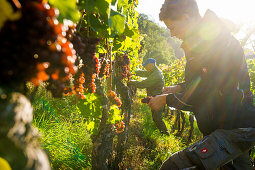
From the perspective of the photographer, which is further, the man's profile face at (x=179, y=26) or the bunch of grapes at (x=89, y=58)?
the man's profile face at (x=179, y=26)

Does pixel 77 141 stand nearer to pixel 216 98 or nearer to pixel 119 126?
pixel 119 126

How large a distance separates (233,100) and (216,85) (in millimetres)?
249

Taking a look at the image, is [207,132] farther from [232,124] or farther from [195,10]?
[195,10]

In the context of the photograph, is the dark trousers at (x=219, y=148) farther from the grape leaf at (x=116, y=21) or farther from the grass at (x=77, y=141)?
the grape leaf at (x=116, y=21)

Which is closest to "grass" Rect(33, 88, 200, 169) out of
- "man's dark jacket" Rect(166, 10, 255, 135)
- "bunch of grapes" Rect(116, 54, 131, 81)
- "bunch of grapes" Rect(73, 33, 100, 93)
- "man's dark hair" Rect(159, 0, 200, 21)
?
"bunch of grapes" Rect(73, 33, 100, 93)

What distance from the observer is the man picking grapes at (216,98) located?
6.02 ft

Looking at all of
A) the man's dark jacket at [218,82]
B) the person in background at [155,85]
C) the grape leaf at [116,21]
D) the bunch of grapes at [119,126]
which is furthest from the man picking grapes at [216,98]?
the person in background at [155,85]

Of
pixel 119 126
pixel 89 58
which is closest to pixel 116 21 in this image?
pixel 89 58

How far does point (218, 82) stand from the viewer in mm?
1923

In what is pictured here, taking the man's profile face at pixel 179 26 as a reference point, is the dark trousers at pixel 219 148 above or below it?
below

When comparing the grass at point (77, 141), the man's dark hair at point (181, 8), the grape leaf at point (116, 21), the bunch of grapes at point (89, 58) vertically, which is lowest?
the grass at point (77, 141)

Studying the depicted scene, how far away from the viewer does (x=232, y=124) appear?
6.40 ft

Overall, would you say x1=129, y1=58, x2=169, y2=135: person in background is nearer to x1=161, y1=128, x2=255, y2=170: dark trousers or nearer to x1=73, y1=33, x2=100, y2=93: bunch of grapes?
x1=161, y1=128, x2=255, y2=170: dark trousers

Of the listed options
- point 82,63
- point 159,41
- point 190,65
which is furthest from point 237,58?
point 159,41
